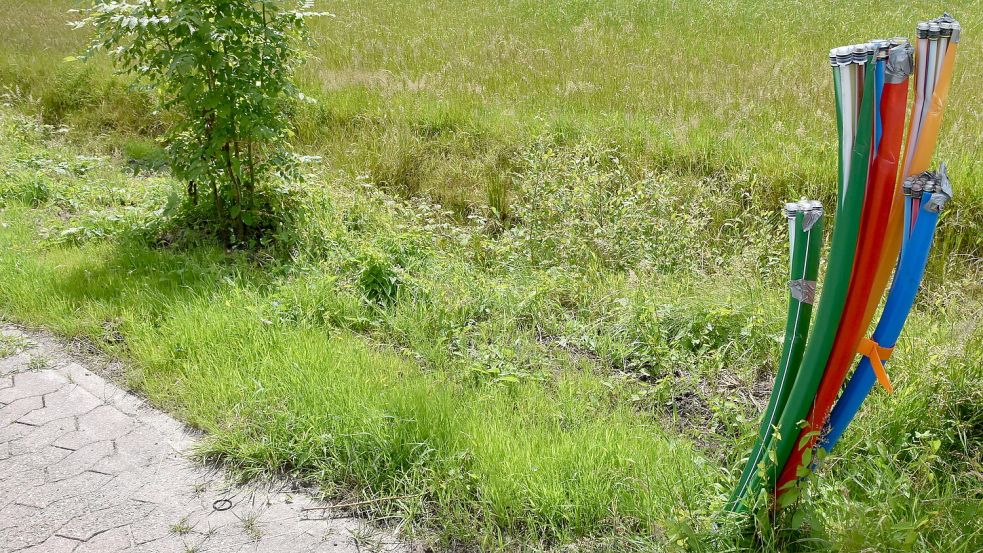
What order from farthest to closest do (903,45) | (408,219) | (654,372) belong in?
(408,219)
(654,372)
(903,45)

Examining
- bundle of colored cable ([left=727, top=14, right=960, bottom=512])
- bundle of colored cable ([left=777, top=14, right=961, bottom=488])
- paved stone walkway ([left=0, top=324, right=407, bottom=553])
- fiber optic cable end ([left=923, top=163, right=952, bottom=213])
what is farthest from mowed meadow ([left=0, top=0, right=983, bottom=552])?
fiber optic cable end ([left=923, top=163, right=952, bottom=213])

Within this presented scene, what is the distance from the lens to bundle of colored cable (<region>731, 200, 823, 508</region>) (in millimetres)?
2336

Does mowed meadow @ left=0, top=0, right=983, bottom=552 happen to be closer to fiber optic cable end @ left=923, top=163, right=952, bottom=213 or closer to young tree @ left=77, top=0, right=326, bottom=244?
young tree @ left=77, top=0, right=326, bottom=244

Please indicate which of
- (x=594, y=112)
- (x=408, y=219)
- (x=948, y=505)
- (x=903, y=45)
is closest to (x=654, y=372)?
(x=948, y=505)

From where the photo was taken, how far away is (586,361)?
429cm

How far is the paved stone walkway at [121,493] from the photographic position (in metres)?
3.25

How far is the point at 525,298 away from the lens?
4.97m

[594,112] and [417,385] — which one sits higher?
[594,112]

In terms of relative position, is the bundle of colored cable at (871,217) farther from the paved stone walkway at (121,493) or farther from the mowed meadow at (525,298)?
the paved stone walkway at (121,493)

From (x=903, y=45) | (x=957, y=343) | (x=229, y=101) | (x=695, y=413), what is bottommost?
(x=695, y=413)

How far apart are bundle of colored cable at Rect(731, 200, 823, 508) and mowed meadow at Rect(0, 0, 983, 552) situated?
0.25 metres

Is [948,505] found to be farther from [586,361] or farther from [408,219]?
[408,219]

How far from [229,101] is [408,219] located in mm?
1840

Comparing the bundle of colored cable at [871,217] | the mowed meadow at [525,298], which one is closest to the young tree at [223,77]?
the mowed meadow at [525,298]
